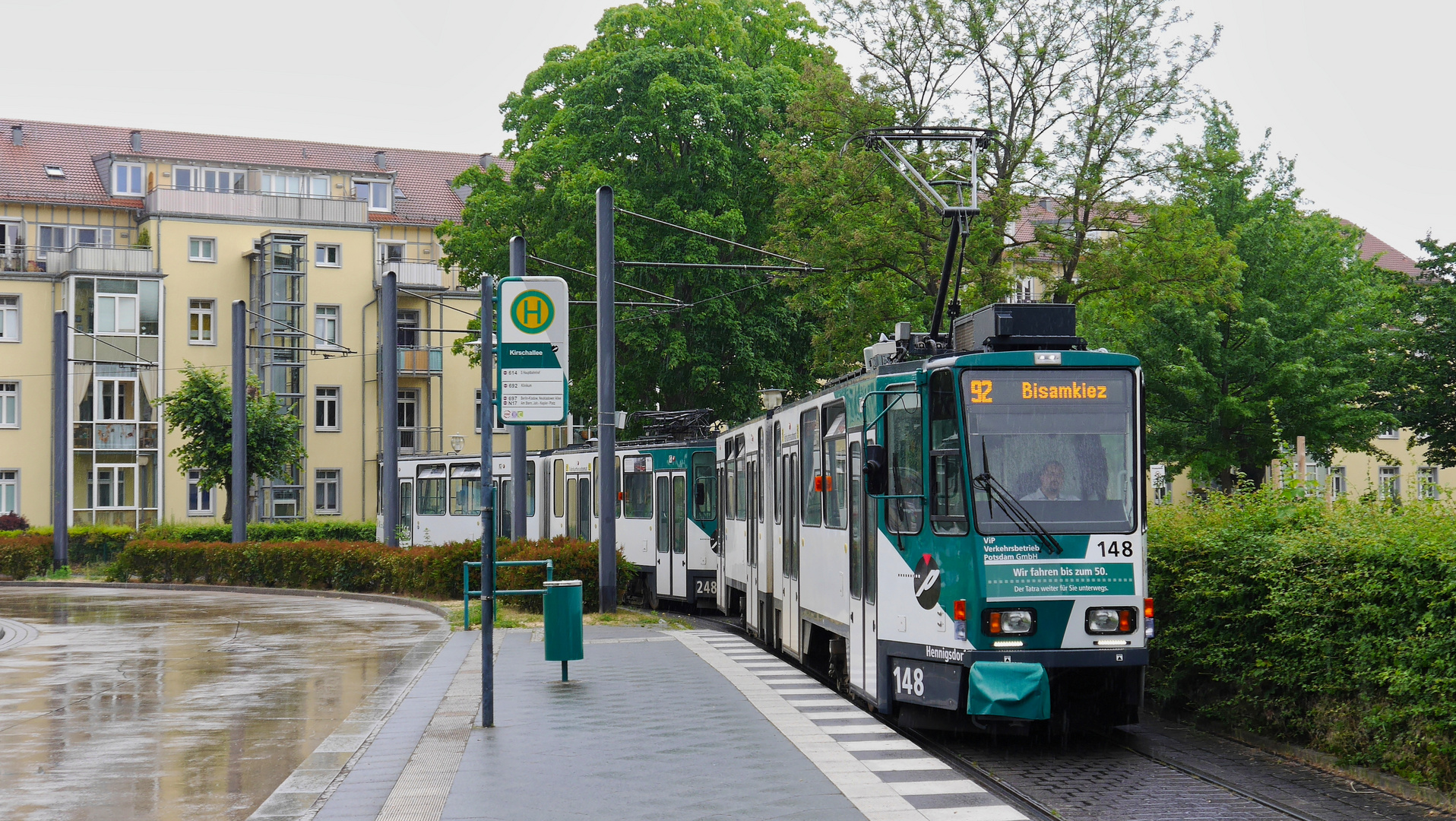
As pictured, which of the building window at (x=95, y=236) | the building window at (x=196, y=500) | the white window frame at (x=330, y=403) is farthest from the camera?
the white window frame at (x=330, y=403)

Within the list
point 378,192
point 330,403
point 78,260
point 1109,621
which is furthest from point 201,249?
point 1109,621

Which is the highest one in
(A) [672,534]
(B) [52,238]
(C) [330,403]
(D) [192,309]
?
(B) [52,238]

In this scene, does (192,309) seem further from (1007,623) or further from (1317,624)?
(1317,624)

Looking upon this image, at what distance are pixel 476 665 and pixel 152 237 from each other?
1700 inches

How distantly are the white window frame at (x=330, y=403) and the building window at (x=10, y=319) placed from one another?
10690mm

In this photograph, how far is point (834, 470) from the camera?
13664 mm

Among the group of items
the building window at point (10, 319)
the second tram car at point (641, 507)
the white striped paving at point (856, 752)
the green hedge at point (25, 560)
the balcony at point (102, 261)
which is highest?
the balcony at point (102, 261)

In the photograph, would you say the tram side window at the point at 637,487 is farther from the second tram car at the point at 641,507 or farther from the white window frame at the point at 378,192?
the white window frame at the point at 378,192

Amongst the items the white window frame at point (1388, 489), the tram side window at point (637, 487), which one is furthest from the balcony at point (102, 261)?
the white window frame at point (1388, 489)

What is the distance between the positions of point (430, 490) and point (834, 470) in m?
27.5

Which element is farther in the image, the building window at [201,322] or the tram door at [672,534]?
the building window at [201,322]

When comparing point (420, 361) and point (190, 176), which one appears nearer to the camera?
point (190, 176)

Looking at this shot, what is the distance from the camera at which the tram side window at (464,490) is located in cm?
3756

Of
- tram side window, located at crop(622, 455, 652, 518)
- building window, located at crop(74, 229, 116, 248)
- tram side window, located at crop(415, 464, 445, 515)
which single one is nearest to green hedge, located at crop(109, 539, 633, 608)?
tram side window, located at crop(622, 455, 652, 518)
